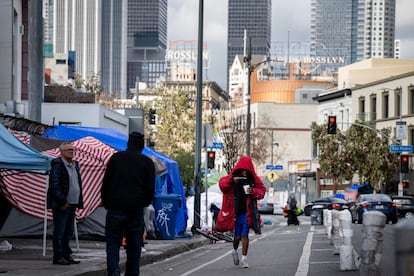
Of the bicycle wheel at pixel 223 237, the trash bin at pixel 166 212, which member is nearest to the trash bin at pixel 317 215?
the bicycle wheel at pixel 223 237

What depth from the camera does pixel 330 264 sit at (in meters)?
18.3

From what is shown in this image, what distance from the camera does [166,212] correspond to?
26906mm

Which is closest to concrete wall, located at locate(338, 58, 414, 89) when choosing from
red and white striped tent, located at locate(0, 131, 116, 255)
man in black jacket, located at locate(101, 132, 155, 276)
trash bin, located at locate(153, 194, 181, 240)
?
trash bin, located at locate(153, 194, 181, 240)

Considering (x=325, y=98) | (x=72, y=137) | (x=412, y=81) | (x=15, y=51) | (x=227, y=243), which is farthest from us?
(x=325, y=98)

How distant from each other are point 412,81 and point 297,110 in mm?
58331

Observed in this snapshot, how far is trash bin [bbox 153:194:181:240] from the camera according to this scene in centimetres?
2686

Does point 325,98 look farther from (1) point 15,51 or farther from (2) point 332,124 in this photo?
(1) point 15,51

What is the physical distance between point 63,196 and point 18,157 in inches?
37.5

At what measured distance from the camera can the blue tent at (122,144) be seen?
2508cm

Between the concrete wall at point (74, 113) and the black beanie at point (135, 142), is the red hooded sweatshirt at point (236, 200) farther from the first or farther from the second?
the concrete wall at point (74, 113)

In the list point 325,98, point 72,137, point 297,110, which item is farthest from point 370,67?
point 72,137

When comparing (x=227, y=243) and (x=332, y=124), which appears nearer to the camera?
(x=227, y=243)

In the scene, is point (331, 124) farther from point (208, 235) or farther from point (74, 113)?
Answer: point (208, 235)

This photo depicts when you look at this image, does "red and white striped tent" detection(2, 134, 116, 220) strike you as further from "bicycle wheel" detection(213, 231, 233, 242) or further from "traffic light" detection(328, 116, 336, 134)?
"traffic light" detection(328, 116, 336, 134)
